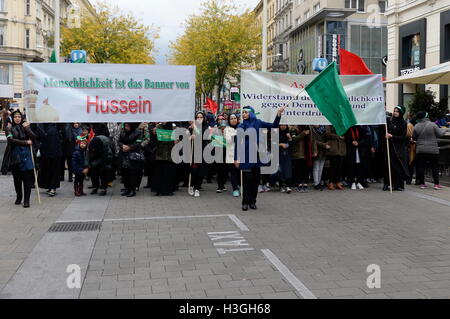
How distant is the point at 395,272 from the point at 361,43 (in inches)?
1670

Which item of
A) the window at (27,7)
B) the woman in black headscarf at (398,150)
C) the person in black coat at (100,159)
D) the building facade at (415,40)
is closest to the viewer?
the person in black coat at (100,159)

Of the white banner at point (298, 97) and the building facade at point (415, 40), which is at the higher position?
the building facade at point (415, 40)

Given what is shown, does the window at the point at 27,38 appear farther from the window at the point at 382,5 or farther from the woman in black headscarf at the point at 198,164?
the woman in black headscarf at the point at 198,164

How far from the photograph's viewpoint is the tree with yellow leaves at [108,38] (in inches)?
1511

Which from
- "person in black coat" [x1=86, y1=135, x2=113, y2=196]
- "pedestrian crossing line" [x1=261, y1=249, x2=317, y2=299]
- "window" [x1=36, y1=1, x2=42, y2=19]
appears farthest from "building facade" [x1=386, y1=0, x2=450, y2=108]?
"window" [x1=36, y1=1, x2=42, y2=19]

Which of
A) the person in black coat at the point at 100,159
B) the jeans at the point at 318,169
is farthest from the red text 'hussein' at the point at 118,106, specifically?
the jeans at the point at 318,169

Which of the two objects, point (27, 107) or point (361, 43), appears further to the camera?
point (361, 43)

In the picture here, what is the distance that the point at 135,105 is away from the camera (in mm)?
10914

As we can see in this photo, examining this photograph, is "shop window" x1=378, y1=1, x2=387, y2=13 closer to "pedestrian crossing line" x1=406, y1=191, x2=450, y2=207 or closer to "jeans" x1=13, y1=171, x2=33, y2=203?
"pedestrian crossing line" x1=406, y1=191, x2=450, y2=207

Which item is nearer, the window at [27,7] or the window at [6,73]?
the window at [6,73]

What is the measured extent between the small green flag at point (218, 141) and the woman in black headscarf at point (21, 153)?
4.07 meters

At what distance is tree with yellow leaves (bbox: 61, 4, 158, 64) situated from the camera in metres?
38.4
